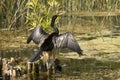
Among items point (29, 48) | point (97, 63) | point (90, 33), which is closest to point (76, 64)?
point (97, 63)

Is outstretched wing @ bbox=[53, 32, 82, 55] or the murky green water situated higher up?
outstretched wing @ bbox=[53, 32, 82, 55]

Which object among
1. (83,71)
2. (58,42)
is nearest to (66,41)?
(58,42)

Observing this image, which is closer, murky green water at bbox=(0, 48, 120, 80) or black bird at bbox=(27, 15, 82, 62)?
murky green water at bbox=(0, 48, 120, 80)

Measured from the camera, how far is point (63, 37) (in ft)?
15.4

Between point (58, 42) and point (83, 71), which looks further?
point (83, 71)

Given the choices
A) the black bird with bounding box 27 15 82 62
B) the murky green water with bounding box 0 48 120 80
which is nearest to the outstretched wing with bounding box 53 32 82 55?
the black bird with bounding box 27 15 82 62

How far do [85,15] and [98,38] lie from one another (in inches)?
167

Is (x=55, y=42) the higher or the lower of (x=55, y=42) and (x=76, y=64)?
the higher

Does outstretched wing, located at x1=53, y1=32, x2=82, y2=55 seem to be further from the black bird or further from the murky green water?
the murky green water

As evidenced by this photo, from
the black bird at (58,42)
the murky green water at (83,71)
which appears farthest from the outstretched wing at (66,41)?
the murky green water at (83,71)

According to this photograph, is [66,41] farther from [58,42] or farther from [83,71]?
[83,71]

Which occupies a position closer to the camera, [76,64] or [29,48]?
[76,64]

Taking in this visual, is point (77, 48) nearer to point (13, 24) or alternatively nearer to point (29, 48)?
point (29, 48)

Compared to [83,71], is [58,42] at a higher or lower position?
higher
